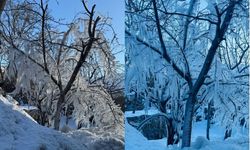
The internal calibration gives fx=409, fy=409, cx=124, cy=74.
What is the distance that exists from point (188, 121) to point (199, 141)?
0.34ft

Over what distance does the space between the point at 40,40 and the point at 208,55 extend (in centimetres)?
327

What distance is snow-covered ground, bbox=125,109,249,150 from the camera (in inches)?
69.4

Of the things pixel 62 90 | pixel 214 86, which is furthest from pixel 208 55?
pixel 62 90

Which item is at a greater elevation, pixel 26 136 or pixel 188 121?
pixel 188 121

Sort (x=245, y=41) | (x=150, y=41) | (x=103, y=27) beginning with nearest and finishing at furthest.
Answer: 1. (x=245, y=41)
2. (x=150, y=41)
3. (x=103, y=27)

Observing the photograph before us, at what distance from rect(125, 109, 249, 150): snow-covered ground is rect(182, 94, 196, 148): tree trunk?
0.02 metres

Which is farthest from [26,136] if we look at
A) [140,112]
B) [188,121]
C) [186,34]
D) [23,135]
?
[186,34]

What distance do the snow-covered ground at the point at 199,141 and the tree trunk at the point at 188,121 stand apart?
23 millimetres

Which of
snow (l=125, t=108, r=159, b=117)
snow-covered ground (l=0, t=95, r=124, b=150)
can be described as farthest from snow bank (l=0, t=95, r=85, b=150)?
snow (l=125, t=108, r=159, b=117)

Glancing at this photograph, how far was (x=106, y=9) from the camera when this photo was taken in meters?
4.77

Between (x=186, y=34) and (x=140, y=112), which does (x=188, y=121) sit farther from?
(x=186, y=34)

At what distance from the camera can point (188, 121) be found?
6.07ft

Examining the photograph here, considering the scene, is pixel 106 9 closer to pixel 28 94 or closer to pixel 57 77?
pixel 57 77

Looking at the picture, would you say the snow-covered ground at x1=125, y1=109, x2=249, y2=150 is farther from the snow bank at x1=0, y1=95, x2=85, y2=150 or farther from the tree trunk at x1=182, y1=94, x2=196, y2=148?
the snow bank at x1=0, y1=95, x2=85, y2=150
